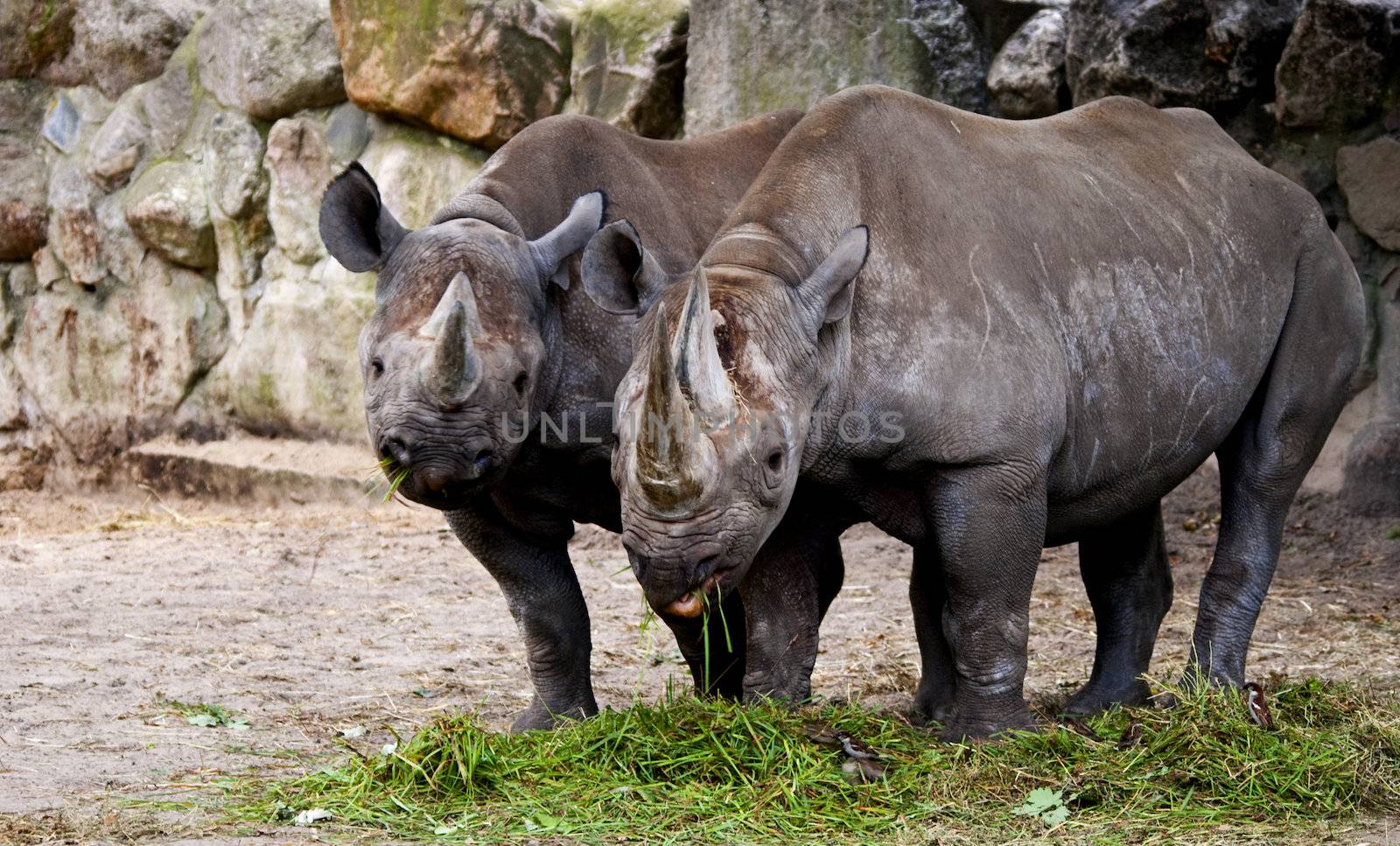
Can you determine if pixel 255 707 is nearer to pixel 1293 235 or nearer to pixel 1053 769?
pixel 1053 769

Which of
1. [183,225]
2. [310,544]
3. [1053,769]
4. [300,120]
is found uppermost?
[300,120]

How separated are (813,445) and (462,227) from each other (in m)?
1.30

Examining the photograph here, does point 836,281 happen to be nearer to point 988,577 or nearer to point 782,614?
point 988,577

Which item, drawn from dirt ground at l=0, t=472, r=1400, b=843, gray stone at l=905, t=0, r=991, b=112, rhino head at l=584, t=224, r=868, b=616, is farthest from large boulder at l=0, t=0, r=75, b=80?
rhino head at l=584, t=224, r=868, b=616

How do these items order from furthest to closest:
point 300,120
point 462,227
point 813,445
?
point 300,120 < point 462,227 < point 813,445

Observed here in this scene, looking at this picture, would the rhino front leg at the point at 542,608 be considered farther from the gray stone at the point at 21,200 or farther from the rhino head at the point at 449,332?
the gray stone at the point at 21,200

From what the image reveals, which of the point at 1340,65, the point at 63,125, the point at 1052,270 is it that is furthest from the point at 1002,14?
the point at 63,125

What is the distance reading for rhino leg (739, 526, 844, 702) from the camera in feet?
16.3

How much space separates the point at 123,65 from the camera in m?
11.7

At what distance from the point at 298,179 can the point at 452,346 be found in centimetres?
644

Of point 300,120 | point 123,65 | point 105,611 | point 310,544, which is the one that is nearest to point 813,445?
point 105,611

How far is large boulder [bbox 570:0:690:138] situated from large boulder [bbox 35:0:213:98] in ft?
11.7

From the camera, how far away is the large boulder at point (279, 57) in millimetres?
10445

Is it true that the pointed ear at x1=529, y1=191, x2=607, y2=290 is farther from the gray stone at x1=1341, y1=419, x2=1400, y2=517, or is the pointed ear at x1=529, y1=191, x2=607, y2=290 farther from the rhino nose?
the gray stone at x1=1341, y1=419, x2=1400, y2=517
